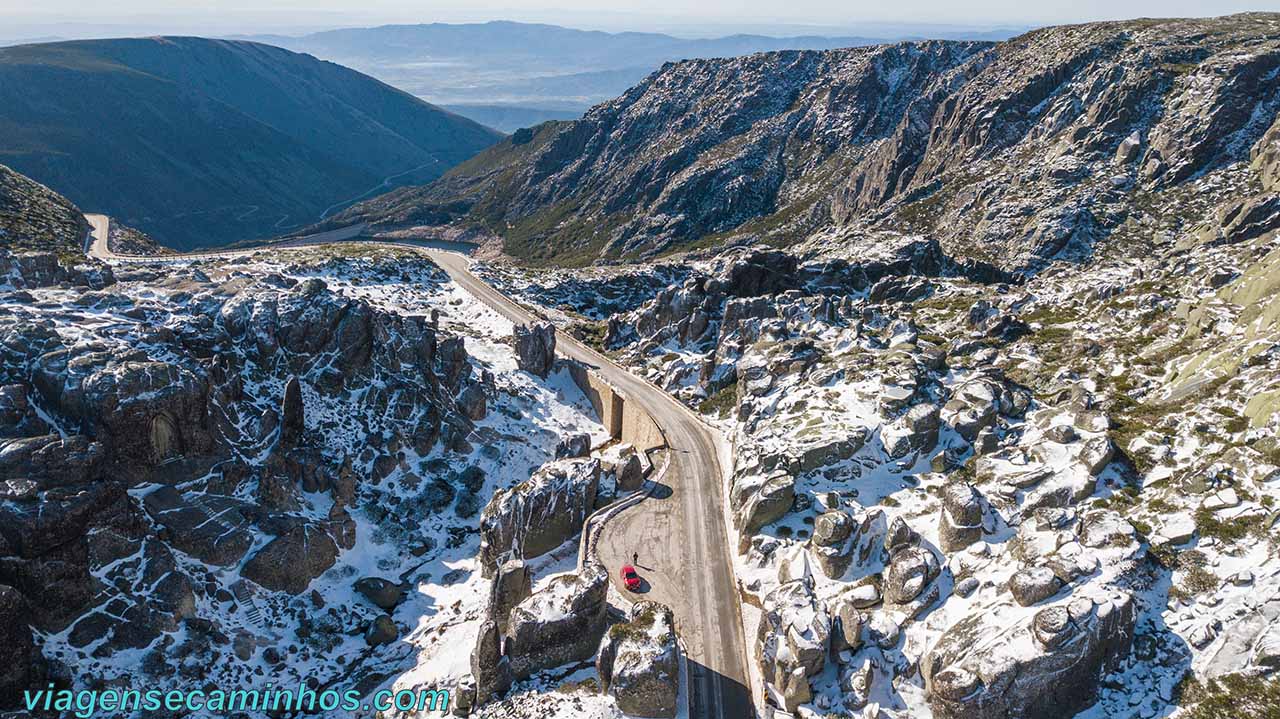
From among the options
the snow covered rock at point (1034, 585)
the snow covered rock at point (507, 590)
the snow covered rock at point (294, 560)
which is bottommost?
the snow covered rock at point (294, 560)

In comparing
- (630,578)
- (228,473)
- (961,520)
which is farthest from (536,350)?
(961,520)

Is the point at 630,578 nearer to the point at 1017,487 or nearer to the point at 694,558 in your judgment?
the point at 694,558

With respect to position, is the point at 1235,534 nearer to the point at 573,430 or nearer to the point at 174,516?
the point at 573,430

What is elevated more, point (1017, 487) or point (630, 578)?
point (1017, 487)

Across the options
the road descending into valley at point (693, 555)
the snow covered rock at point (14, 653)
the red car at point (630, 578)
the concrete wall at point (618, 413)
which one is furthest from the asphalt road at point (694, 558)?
the snow covered rock at point (14, 653)

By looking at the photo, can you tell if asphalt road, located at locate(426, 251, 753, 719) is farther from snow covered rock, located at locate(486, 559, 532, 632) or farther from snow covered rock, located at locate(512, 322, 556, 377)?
snow covered rock, located at locate(512, 322, 556, 377)

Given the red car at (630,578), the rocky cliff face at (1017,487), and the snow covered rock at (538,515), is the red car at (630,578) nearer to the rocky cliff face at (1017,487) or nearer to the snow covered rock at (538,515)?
the rocky cliff face at (1017,487)
